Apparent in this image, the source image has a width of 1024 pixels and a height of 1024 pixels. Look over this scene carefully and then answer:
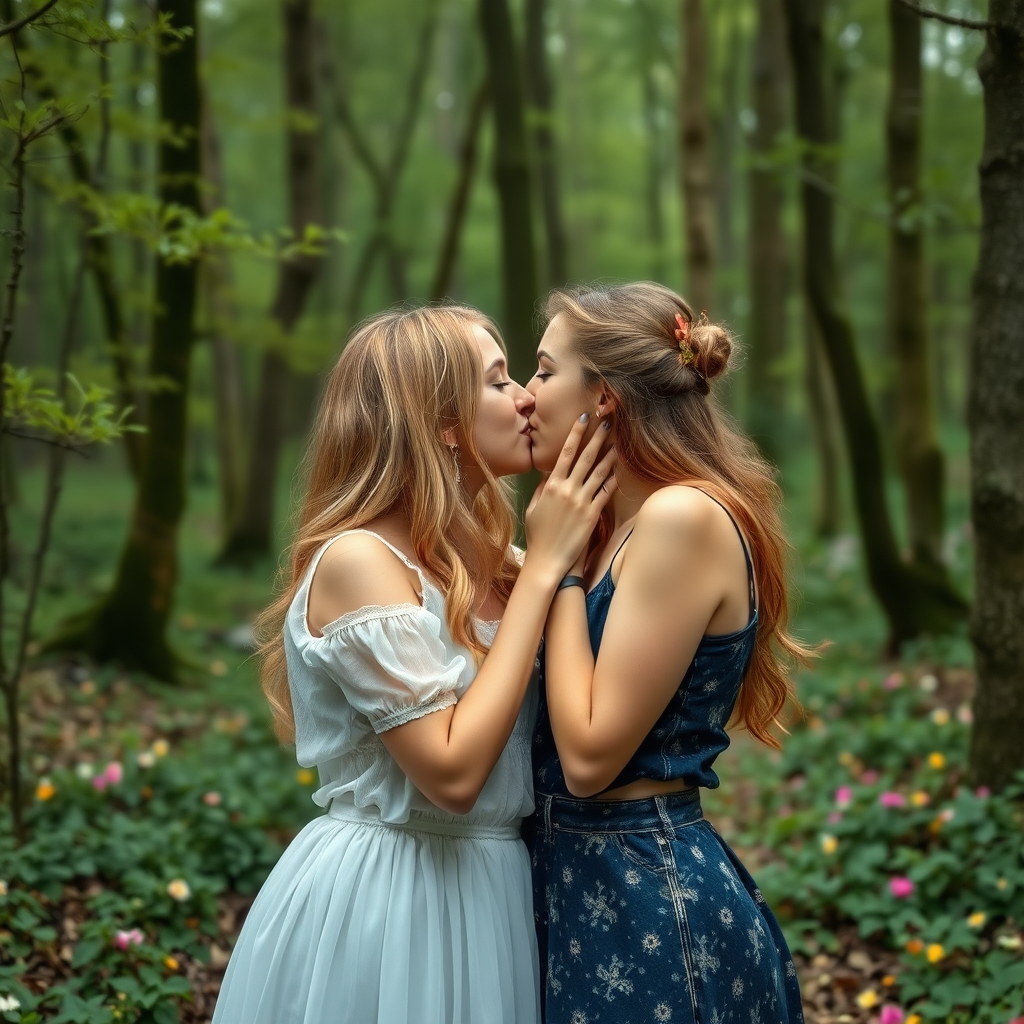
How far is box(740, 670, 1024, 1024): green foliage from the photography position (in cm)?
348

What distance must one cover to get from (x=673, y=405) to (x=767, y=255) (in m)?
12.5

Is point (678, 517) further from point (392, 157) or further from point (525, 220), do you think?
point (392, 157)

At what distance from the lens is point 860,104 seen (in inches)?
788

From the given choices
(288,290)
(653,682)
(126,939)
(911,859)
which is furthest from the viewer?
(288,290)

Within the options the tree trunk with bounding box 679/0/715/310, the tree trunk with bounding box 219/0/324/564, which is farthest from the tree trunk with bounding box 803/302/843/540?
the tree trunk with bounding box 219/0/324/564

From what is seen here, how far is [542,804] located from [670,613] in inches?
21.5

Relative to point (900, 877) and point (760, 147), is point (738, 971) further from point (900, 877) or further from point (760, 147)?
point (760, 147)

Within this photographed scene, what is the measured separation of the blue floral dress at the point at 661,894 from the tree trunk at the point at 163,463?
4129 millimetres

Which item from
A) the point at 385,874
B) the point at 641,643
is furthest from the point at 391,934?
the point at 641,643

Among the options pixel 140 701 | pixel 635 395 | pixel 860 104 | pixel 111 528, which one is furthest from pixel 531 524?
pixel 860 104

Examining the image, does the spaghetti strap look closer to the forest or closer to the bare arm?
the bare arm

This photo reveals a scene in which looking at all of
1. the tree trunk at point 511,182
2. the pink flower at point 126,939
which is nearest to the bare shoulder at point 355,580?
the pink flower at point 126,939

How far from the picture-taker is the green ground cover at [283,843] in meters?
3.30

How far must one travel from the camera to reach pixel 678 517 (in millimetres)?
2197
